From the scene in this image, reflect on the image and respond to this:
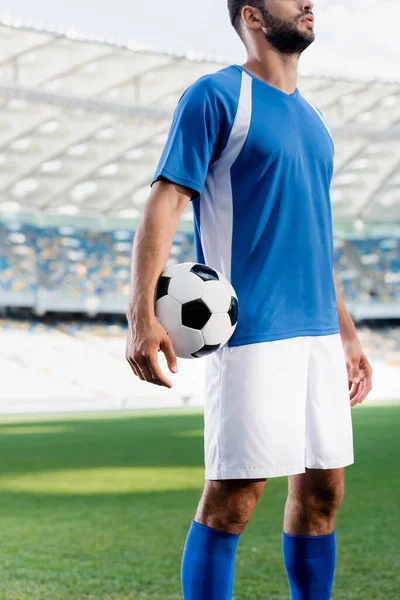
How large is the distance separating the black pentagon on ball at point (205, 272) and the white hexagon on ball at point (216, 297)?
0.06 ft

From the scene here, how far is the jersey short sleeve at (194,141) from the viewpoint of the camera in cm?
214

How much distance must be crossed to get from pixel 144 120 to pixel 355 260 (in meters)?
17.2

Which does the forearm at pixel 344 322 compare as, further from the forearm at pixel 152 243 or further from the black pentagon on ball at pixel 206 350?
the forearm at pixel 152 243

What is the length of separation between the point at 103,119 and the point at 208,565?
26515mm

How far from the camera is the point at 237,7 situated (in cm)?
239

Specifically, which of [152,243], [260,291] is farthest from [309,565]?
[152,243]

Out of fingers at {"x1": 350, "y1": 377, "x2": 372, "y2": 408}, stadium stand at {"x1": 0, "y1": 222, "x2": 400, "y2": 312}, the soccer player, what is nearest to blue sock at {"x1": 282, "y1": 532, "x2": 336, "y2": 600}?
the soccer player

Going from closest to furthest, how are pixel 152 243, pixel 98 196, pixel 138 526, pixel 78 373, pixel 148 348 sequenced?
pixel 148 348, pixel 152 243, pixel 138 526, pixel 78 373, pixel 98 196

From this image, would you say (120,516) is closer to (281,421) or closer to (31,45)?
(281,421)

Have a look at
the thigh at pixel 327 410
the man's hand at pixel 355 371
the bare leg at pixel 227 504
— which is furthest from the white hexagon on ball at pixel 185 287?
the man's hand at pixel 355 371

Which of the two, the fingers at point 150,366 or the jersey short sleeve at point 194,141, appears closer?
the fingers at point 150,366

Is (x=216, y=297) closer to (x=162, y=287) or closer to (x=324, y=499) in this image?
(x=162, y=287)

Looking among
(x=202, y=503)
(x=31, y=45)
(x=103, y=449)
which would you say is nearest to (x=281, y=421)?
(x=202, y=503)

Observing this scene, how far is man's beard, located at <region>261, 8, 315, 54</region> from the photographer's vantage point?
2.33m
